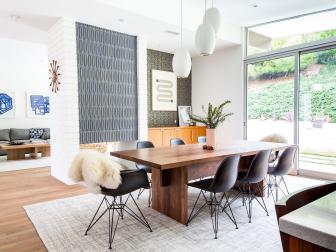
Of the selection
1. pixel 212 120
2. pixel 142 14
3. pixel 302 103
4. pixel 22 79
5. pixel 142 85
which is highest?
pixel 142 14

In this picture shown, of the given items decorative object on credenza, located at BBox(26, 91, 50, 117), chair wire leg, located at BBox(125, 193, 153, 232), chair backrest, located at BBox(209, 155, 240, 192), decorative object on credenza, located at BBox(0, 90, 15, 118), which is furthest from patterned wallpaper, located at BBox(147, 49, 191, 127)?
decorative object on credenza, located at BBox(0, 90, 15, 118)

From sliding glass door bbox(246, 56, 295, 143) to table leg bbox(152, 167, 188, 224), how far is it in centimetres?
296

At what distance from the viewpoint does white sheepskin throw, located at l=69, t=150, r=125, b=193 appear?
229 cm

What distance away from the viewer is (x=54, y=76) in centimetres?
491

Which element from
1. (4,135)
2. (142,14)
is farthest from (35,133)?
(142,14)

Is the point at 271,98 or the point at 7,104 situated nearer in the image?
the point at 271,98

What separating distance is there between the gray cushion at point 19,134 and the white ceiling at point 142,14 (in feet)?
13.1

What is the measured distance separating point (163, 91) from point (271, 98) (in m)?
2.71

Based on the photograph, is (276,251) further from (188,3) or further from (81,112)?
(188,3)

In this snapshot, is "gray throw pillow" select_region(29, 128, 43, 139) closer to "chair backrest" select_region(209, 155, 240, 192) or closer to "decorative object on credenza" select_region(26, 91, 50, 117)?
"decorative object on credenza" select_region(26, 91, 50, 117)

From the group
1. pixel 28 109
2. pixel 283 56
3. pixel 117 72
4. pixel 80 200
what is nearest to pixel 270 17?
pixel 283 56

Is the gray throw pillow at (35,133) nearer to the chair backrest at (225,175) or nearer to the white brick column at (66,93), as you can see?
the white brick column at (66,93)

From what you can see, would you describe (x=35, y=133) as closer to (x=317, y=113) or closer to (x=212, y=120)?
(x=212, y=120)

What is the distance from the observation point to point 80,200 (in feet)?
12.5
